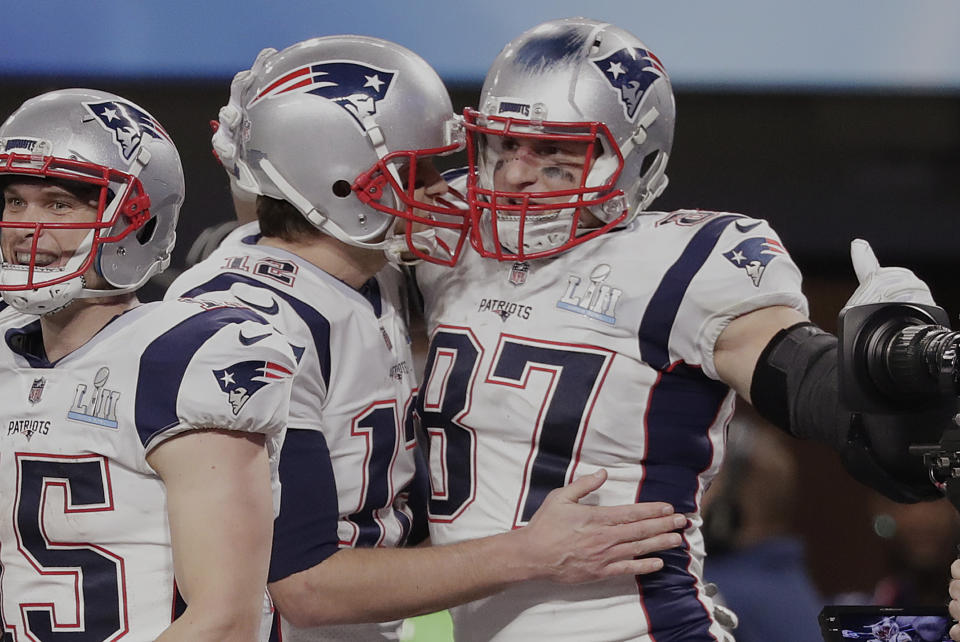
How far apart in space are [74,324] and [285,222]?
504 millimetres

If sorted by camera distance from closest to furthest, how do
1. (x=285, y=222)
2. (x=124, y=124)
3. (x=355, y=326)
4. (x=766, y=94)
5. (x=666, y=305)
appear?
(x=124, y=124)
(x=666, y=305)
(x=355, y=326)
(x=285, y=222)
(x=766, y=94)

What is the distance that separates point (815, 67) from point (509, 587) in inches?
109

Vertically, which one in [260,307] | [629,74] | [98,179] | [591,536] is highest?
[629,74]

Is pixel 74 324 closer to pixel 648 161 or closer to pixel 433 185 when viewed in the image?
pixel 433 185

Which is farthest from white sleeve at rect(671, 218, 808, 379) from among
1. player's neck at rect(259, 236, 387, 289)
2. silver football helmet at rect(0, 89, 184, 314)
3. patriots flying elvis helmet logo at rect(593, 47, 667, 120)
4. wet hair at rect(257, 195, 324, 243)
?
silver football helmet at rect(0, 89, 184, 314)

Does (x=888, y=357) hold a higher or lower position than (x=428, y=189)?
higher

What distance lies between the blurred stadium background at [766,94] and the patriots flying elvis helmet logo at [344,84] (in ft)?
5.83

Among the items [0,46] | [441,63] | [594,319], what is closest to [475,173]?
[594,319]

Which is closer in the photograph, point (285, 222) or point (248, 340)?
point (248, 340)

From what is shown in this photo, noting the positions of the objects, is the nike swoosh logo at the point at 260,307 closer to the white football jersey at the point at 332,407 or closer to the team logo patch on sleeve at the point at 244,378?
the white football jersey at the point at 332,407

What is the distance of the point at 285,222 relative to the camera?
2404 mm

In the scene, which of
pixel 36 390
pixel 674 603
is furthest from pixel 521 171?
pixel 36 390

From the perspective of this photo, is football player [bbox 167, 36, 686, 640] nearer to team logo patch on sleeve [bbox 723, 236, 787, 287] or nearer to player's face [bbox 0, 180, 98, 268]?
player's face [bbox 0, 180, 98, 268]

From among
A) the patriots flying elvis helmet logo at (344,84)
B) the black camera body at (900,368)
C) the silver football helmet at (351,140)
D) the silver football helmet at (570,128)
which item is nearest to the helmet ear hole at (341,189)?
the silver football helmet at (351,140)
